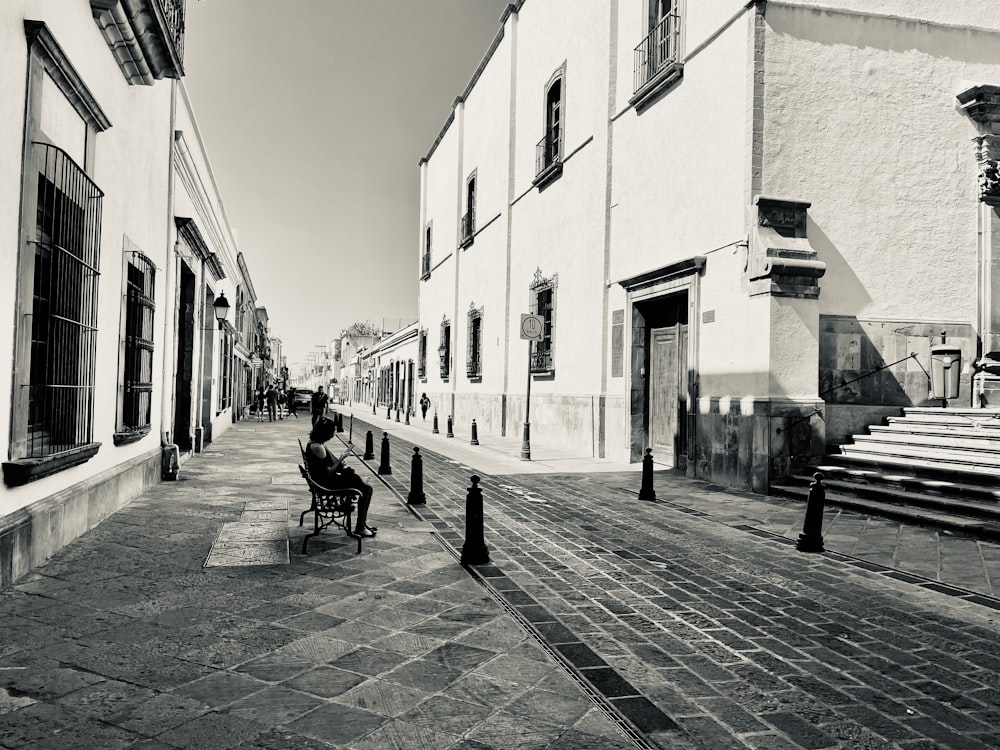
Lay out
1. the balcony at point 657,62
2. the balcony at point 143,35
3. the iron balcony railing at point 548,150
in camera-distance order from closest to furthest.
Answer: the balcony at point 143,35 → the balcony at point 657,62 → the iron balcony railing at point 548,150

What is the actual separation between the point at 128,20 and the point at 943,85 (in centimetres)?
1096

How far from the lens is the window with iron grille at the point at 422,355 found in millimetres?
33400

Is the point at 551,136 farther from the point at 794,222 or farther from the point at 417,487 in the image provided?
the point at 417,487

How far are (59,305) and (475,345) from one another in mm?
20026

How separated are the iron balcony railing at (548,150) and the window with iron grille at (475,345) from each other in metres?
6.52

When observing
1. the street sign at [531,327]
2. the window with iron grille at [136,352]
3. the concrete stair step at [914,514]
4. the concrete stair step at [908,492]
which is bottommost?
the concrete stair step at [914,514]

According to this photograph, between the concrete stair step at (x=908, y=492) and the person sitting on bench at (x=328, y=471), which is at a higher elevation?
the person sitting on bench at (x=328, y=471)

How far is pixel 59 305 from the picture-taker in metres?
5.28

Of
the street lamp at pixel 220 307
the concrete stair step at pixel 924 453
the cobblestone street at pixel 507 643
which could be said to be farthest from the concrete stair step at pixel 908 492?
the street lamp at pixel 220 307

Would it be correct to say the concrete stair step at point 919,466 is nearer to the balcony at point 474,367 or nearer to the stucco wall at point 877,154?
the stucco wall at point 877,154

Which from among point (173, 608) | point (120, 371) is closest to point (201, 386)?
point (120, 371)

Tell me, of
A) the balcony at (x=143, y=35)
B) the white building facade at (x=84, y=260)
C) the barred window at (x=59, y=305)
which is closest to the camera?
the white building facade at (x=84, y=260)

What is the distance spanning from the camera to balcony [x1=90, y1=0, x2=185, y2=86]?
633cm

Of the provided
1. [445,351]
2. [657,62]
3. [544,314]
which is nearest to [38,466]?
[657,62]
